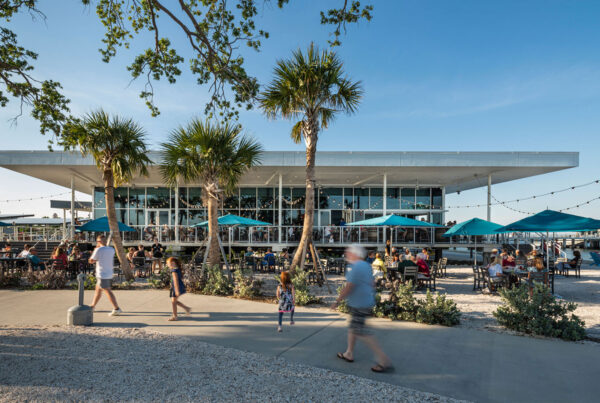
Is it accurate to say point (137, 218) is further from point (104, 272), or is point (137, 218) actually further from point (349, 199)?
point (104, 272)

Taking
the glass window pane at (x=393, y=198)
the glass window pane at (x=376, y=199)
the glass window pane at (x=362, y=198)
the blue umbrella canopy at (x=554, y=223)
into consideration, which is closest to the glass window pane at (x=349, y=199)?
the glass window pane at (x=362, y=198)

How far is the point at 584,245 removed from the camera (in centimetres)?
6322

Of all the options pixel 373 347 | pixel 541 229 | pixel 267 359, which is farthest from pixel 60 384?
pixel 541 229

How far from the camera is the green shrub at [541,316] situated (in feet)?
18.1

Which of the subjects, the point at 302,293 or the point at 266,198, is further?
the point at 266,198

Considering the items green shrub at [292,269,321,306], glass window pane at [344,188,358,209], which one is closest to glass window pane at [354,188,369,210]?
glass window pane at [344,188,358,209]

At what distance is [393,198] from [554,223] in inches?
575

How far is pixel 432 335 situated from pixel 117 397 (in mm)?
4738

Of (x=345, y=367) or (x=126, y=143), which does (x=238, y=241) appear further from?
(x=345, y=367)

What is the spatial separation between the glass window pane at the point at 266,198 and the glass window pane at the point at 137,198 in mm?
8406

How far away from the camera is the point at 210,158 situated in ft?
35.1

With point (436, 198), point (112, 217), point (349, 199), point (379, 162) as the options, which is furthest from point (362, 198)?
point (112, 217)

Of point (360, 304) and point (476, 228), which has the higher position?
point (476, 228)

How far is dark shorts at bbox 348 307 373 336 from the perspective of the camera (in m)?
4.27
